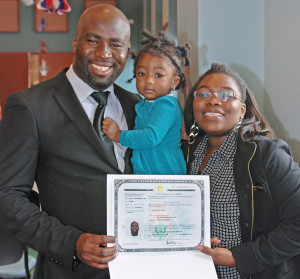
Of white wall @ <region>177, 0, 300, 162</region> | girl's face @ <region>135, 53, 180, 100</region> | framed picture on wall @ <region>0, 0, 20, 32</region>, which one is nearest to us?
girl's face @ <region>135, 53, 180, 100</region>

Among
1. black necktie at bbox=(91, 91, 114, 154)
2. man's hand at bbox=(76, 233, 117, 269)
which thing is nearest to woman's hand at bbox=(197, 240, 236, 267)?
man's hand at bbox=(76, 233, 117, 269)

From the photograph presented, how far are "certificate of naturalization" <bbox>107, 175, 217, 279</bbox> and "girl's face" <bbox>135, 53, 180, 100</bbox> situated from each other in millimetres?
546

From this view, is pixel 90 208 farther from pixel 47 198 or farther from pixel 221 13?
pixel 221 13

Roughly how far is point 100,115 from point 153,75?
347 mm

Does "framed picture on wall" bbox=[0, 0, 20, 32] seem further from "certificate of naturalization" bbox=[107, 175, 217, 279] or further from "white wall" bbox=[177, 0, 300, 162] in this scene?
"certificate of naturalization" bbox=[107, 175, 217, 279]

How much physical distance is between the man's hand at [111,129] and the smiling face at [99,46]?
0.16 meters

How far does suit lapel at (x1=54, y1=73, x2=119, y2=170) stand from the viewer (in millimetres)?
1391

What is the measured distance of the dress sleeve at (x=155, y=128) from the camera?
1.50m

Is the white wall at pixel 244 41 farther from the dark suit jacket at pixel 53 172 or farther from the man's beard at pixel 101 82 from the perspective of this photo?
the dark suit jacket at pixel 53 172

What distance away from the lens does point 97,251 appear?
1202 mm

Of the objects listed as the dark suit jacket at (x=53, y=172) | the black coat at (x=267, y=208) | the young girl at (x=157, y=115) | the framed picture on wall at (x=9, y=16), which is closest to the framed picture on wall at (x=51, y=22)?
the framed picture on wall at (x=9, y=16)

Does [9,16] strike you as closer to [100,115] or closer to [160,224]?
[100,115]

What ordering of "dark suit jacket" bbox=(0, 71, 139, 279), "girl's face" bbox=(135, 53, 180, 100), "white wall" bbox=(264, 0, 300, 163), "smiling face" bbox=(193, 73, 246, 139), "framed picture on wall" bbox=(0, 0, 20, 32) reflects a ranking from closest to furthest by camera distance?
"dark suit jacket" bbox=(0, 71, 139, 279)
"smiling face" bbox=(193, 73, 246, 139)
"girl's face" bbox=(135, 53, 180, 100)
"white wall" bbox=(264, 0, 300, 163)
"framed picture on wall" bbox=(0, 0, 20, 32)

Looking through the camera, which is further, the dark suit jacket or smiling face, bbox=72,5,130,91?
smiling face, bbox=72,5,130,91
